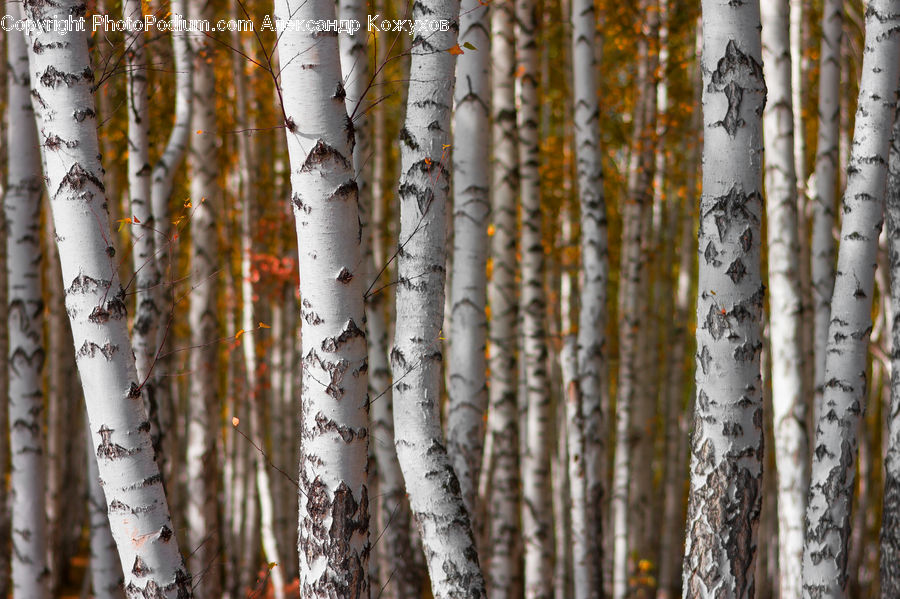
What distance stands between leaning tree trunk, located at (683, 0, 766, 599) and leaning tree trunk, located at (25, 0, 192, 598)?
71.5 inches

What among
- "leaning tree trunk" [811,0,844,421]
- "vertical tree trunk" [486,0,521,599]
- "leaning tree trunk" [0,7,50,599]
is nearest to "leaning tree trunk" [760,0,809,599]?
"leaning tree trunk" [811,0,844,421]

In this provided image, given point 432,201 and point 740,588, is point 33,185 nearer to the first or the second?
point 432,201

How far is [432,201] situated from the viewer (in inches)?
108

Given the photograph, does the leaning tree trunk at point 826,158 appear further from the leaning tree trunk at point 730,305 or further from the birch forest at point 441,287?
the leaning tree trunk at point 730,305

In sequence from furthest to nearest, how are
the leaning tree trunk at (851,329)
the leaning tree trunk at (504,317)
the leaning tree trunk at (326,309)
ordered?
the leaning tree trunk at (504,317) < the leaning tree trunk at (851,329) < the leaning tree trunk at (326,309)

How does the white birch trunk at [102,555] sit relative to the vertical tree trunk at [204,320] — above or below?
below

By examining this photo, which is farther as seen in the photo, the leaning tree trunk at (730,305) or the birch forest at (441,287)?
the leaning tree trunk at (730,305)

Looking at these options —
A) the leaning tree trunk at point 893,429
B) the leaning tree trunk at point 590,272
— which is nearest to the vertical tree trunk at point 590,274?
the leaning tree trunk at point 590,272

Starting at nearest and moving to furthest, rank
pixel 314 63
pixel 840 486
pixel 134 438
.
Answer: pixel 314 63 → pixel 134 438 → pixel 840 486

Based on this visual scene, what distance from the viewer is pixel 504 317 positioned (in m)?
5.09

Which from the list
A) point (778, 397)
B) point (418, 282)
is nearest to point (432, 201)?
point (418, 282)

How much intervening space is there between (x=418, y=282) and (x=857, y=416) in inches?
75.9

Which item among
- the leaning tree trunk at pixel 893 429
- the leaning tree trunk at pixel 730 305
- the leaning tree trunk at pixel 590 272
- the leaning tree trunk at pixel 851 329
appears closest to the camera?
the leaning tree trunk at pixel 730 305

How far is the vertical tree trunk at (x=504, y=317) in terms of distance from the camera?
4.93 metres
